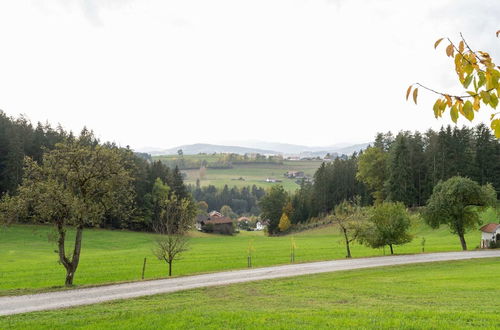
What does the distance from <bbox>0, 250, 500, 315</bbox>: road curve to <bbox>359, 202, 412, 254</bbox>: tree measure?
251 centimetres

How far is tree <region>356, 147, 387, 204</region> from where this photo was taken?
8844 cm

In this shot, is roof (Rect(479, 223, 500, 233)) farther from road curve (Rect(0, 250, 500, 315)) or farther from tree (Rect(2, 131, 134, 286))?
tree (Rect(2, 131, 134, 286))

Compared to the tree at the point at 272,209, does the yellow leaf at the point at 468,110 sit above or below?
above

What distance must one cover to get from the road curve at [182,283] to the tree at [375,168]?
49414 millimetres

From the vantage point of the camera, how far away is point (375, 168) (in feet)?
293

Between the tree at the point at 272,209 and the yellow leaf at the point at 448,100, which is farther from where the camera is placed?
the tree at the point at 272,209

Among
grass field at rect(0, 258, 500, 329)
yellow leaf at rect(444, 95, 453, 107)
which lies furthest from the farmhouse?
yellow leaf at rect(444, 95, 453, 107)

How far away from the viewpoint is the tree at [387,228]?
134 feet

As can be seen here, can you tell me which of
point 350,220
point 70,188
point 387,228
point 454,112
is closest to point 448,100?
point 454,112

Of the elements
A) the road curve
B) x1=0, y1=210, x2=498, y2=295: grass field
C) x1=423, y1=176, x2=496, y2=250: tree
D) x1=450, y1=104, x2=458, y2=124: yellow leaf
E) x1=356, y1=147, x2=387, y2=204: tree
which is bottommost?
x1=0, y1=210, x2=498, y2=295: grass field

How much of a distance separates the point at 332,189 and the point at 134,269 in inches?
3177

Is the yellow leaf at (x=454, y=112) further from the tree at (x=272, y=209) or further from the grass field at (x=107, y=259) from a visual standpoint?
the tree at (x=272, y=209)

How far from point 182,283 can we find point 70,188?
343 inches


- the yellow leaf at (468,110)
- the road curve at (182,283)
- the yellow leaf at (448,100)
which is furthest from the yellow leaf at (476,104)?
the road curve at (182,283)
